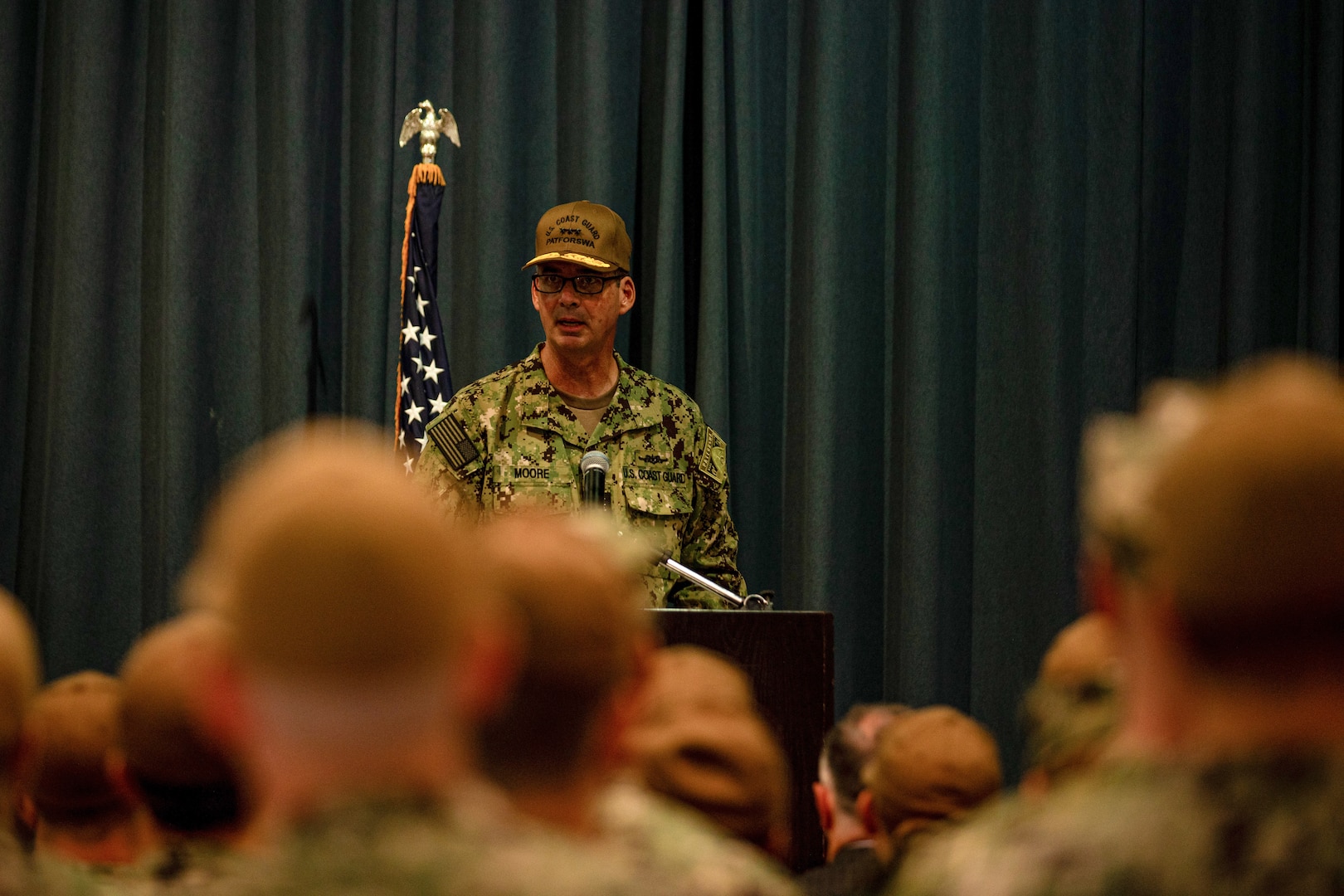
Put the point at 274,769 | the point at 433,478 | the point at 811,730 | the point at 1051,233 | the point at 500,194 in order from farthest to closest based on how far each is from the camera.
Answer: the point at 500,194 < the point at 1051,233 < the point at 433,478 < the point at 811,730 < the point at 274,769

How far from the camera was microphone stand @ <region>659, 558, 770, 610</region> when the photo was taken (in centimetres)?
309


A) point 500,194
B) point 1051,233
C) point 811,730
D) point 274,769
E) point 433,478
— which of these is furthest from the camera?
point 500,194

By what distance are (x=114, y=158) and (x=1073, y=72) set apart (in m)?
3.28

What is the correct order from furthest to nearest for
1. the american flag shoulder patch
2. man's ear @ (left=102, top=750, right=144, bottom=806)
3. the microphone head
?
1. the american flag shoulder patch
2. the microphone head
3. man's ear @ (left=102, top=750, right=144, bottom=806)

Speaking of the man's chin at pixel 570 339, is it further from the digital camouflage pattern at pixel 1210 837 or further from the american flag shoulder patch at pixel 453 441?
the digital camouflage pattern at pixel 1210 837

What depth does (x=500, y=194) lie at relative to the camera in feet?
17.4

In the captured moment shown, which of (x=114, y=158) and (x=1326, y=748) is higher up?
(x=114, y=158)

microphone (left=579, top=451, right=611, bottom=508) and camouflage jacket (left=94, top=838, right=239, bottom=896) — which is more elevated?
microphone (left=579, top=451, right=611, bottom=508)

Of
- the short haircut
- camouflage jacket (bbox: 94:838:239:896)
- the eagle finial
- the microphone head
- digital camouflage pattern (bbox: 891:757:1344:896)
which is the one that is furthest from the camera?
the eagle finial

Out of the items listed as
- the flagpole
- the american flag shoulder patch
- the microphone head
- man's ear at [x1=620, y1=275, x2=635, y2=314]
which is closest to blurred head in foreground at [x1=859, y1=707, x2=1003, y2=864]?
the microphone head

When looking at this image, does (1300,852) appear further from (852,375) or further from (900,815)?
(852,375)

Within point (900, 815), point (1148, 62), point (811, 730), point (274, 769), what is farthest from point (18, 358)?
point (274, 769)

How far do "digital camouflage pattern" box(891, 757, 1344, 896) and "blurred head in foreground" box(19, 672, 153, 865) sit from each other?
0.96m

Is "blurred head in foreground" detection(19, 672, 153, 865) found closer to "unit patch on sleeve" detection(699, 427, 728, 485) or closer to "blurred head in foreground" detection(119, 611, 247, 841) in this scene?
"blurred head in foreground" detection(119, 611, 247, 841)
